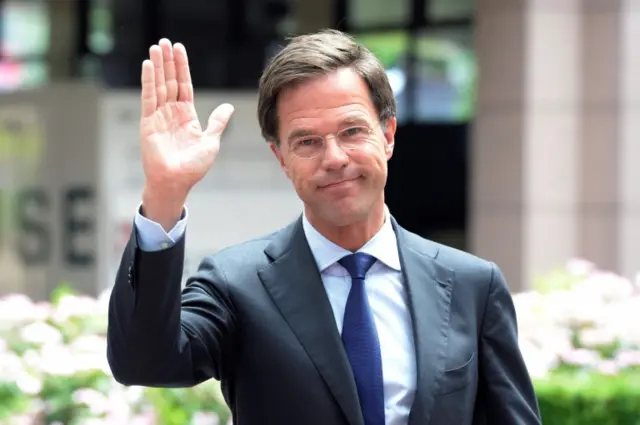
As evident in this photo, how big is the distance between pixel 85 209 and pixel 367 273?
9037 mm

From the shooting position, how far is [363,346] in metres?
2.77

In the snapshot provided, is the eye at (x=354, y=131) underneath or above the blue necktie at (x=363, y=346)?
above

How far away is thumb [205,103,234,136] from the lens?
107 inches

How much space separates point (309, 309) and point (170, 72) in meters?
0.60

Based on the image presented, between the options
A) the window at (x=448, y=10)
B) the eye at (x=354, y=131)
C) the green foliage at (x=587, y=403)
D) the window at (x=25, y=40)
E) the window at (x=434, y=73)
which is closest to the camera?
the eye at (x=354, y=131)

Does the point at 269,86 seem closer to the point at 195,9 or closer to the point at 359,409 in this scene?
the point at 359,409

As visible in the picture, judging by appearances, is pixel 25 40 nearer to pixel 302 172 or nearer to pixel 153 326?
pixel 302 172

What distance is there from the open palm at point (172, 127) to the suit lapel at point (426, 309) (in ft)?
1.82

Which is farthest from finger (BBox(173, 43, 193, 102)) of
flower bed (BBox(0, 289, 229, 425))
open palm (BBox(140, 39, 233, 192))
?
flower bed (BBox(0, 289, 229, 425))

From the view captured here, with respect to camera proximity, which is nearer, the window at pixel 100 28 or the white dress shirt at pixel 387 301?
the white dress shirt at pixel 387 301

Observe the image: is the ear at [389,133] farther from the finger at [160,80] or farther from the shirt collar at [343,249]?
the finger at [160,80]

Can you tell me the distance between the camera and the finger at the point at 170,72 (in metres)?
2.69

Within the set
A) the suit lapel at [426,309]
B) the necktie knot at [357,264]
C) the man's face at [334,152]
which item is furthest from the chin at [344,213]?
the suit lapel at [426,309]

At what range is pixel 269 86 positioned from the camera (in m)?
2.82
